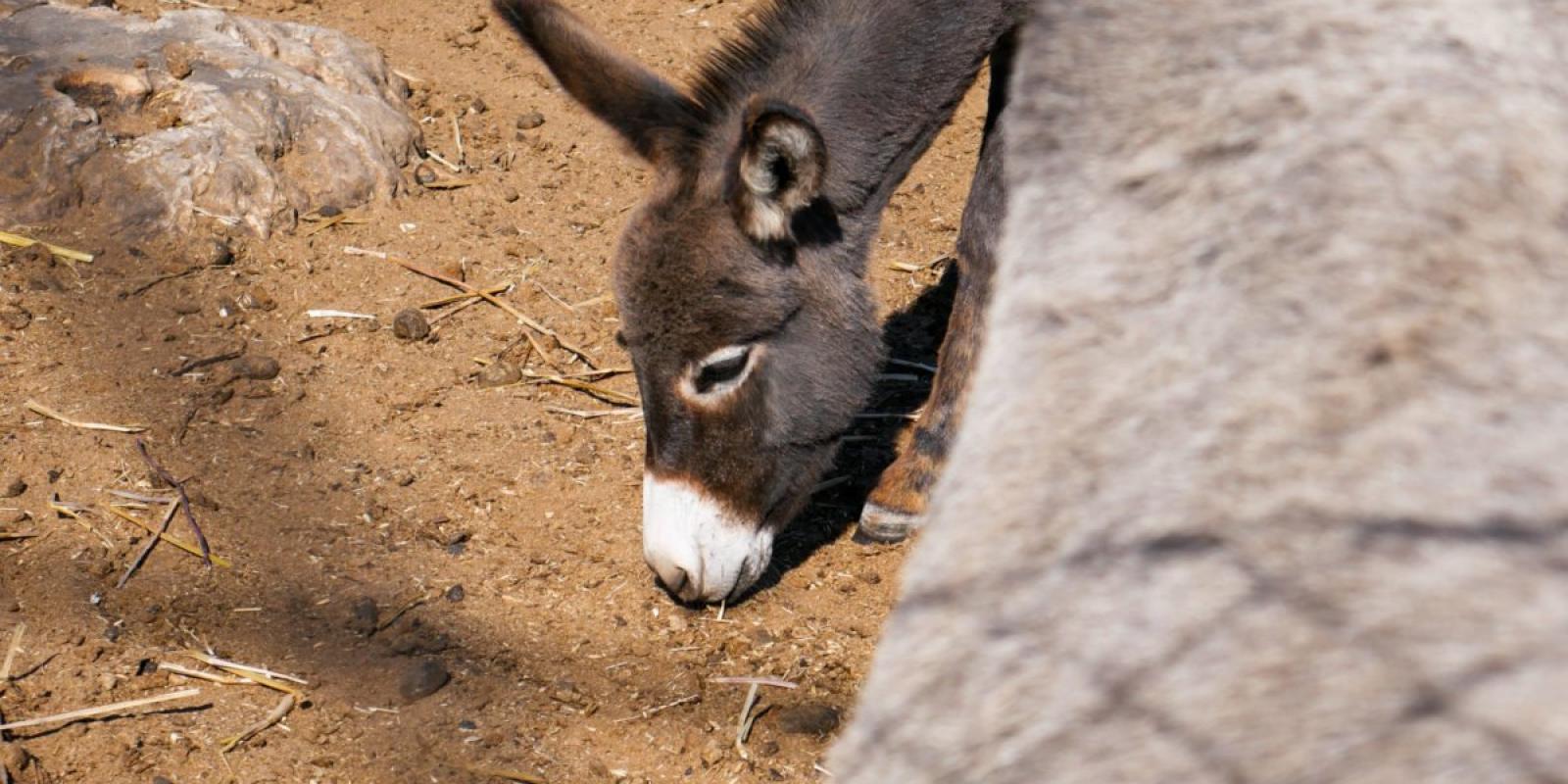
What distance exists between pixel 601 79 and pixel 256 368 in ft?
4.42

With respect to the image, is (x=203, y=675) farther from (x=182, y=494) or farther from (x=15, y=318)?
(x=15, y=318)

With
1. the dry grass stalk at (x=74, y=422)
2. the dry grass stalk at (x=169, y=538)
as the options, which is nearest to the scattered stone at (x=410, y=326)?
the dry grass stalk at (x=74, y=422)

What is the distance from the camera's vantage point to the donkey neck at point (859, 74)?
3.05m

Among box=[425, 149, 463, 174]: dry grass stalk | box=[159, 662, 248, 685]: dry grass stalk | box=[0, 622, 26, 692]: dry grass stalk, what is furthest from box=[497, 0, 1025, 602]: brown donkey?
box=[425, 149, 463, 174]: dry grass stalk

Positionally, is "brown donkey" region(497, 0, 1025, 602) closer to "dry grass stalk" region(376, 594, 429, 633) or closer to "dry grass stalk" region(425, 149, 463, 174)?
"dry grass stalk" region(376, 594, 429, 633)

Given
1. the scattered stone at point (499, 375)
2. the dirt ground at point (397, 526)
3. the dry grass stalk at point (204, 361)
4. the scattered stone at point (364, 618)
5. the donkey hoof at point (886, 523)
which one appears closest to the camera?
the dirt ground at point (397, 526)

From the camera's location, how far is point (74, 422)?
3.48m

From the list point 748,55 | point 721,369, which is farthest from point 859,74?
point 721,369

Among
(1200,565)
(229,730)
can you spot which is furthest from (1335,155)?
(229,730)

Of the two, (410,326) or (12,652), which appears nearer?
(12,652)

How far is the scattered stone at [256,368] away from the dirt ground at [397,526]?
0.05 feet

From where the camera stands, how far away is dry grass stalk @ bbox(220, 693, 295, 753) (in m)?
2.72

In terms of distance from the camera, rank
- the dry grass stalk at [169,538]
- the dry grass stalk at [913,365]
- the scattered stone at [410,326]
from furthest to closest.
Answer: the dry grass stalk at [913,365]
the scattered stone at [410,326]
the dry grass stalk at [169,538]

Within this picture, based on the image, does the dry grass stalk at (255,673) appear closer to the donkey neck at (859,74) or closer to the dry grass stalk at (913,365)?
the donkey neck at (859,74)
